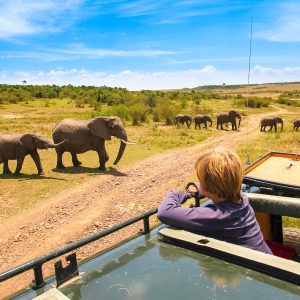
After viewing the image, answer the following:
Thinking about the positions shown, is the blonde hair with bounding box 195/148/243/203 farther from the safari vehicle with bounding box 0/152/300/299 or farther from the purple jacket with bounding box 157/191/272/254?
the safari vehicle with bounding box 0/152/300/299

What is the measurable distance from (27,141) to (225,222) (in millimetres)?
11568

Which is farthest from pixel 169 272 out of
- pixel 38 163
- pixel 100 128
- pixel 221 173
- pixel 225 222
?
pixel 100 128

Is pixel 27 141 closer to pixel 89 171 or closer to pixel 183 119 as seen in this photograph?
pixel 89 171

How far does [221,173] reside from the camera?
8.37 ft

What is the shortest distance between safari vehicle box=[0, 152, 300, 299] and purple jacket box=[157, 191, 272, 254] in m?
0.08

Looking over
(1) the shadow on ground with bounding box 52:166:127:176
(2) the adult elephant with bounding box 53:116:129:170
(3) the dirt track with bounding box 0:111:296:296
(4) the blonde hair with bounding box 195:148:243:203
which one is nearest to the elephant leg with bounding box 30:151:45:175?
(1) the shadow on ground with bounding box 52:166:127:176

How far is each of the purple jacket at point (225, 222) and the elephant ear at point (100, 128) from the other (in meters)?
11.7

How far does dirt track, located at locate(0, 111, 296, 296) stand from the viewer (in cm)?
743

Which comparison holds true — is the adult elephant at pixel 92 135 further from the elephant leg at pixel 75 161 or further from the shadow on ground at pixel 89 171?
the elephant leg at pixel 75 161

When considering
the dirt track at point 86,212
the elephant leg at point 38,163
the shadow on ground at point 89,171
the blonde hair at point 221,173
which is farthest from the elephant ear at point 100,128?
the blonde hair at point 221,173

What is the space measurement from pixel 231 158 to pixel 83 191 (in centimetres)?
929

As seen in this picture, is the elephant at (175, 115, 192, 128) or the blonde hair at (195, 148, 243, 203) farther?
the elephant at (175, 115, 192, 128)

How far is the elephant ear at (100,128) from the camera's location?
1427cm

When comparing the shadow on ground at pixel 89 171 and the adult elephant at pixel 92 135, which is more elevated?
the adult elephant at pixel 92 135
